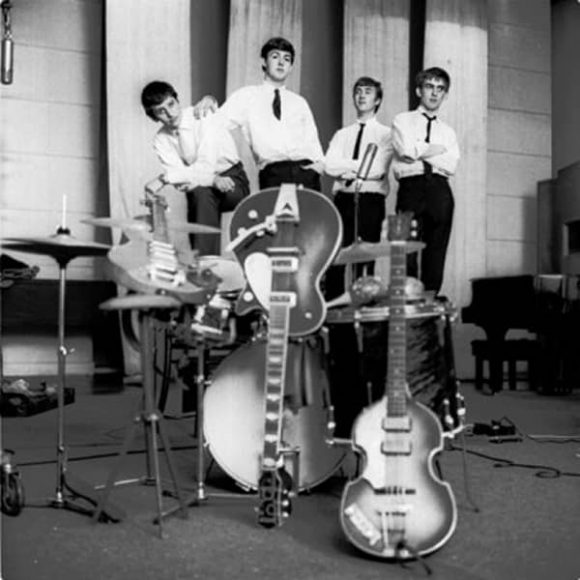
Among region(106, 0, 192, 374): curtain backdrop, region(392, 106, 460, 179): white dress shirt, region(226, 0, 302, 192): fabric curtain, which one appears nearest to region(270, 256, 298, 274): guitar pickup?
region(392, 106, 460, 179): white dress shirt

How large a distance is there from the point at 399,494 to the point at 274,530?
388 mm

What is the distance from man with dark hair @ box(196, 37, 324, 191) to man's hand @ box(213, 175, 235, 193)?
0.23m

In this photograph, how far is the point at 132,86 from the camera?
6.46 m

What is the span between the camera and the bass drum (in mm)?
2666

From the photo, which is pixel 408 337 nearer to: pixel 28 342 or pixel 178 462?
pixel 178 462

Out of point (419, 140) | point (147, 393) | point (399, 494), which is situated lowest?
point (399, 494)

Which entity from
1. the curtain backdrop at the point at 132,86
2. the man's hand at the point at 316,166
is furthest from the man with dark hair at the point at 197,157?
the curtain backdrop at the point at 132,86

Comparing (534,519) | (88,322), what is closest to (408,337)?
(534,519)

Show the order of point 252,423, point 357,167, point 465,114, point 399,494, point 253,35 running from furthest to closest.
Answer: point 465,114, point 253,35, point 357,167, point 252,423, point 399,494

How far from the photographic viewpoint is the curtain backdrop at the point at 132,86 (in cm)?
644

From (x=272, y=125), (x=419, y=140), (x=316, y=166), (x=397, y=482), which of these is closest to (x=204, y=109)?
(x=272, y=125)

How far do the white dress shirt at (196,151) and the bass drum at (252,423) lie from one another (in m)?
1.88

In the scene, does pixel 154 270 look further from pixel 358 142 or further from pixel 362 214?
pixel 358 142

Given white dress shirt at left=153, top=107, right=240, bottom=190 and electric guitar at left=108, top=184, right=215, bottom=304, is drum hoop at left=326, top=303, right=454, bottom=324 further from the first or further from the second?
white dress shirt at left=153, top=107, right=240, bottom=190
